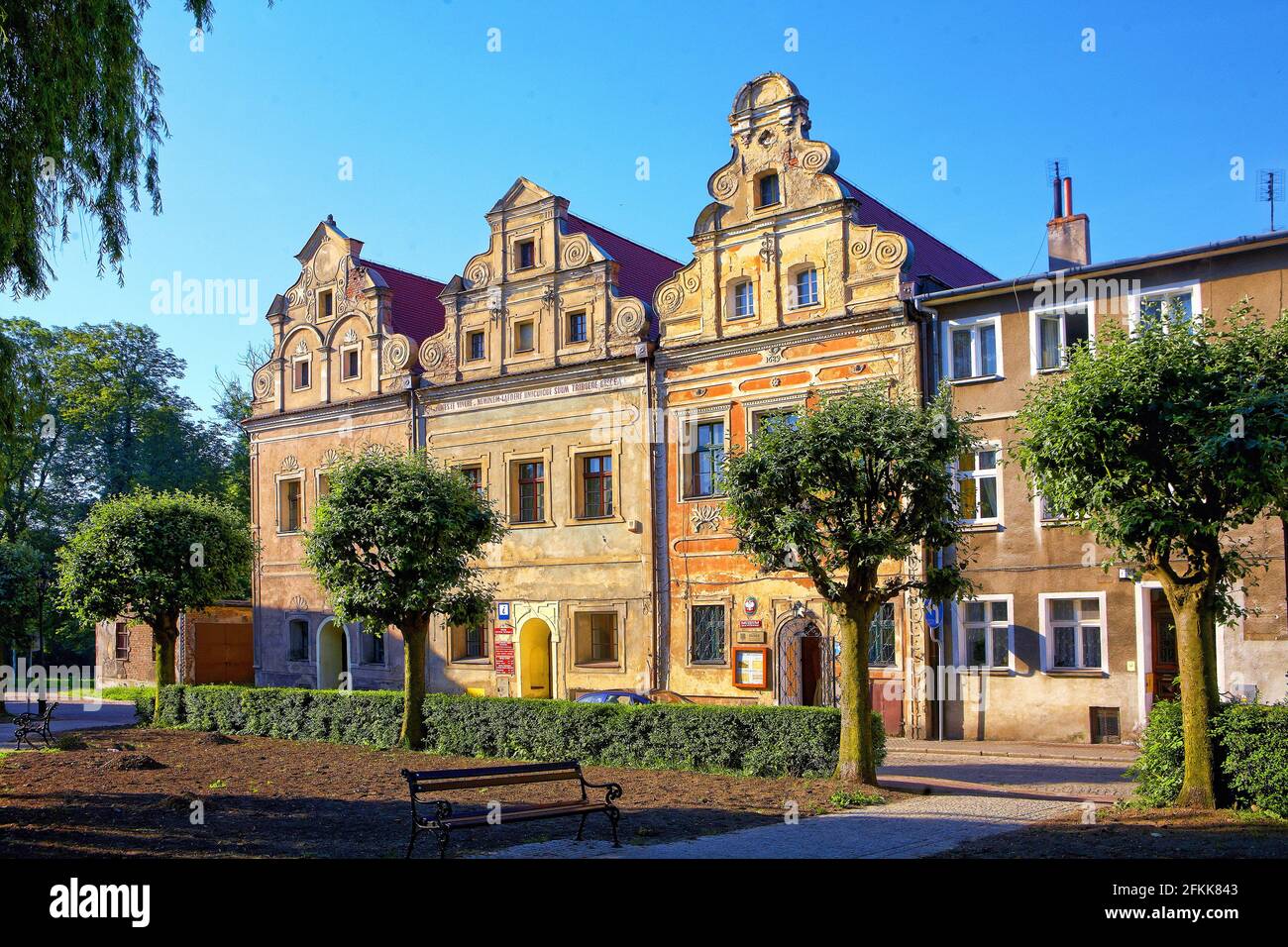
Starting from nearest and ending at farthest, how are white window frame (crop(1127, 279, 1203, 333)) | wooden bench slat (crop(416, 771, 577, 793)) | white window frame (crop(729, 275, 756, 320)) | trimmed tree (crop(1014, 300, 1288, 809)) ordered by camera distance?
wooden bench slat (crop(416, 771, 577, 793))
trimmed tree (crop(1014, 300, 1288, 809))
white window frame (crop(1127, 279, 1203, 333))
white window frame (crop(729, 275, 756, 320))

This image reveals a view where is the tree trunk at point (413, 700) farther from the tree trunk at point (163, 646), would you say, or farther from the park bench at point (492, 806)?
the park bench at point (492, 806)

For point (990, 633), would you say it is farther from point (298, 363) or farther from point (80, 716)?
point (80, 716)

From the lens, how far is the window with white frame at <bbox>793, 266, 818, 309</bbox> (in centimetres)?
2784

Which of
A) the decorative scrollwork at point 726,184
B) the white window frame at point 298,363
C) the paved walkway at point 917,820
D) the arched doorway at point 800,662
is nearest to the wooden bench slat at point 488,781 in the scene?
the paved walkway at point 917,820

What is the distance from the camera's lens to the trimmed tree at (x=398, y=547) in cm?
2306

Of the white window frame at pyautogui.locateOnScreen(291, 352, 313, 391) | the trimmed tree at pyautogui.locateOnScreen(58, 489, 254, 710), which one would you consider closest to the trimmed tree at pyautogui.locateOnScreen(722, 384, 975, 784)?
the trimmed tree at pyautogui.locateOnScreen(58, 489, 254, 710)

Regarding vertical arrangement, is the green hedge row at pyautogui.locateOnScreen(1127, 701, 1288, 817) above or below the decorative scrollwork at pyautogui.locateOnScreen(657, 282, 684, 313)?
below

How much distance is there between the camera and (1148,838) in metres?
12.4

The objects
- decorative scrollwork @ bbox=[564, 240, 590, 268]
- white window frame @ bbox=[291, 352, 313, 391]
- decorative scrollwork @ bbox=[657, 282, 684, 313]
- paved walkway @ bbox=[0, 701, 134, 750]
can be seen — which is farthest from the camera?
white window frame @ bbox=[291, 352, 313, 391]

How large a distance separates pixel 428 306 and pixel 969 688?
2130 centimetres

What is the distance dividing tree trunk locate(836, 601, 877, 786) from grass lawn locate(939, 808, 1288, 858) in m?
3.38

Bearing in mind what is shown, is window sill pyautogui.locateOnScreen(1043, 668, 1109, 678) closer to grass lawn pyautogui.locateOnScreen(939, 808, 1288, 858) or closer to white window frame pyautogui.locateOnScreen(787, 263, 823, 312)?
white window frame pyautogui.locateOnScreen(787, 263, 823, 312)

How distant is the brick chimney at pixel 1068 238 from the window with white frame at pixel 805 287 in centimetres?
578
